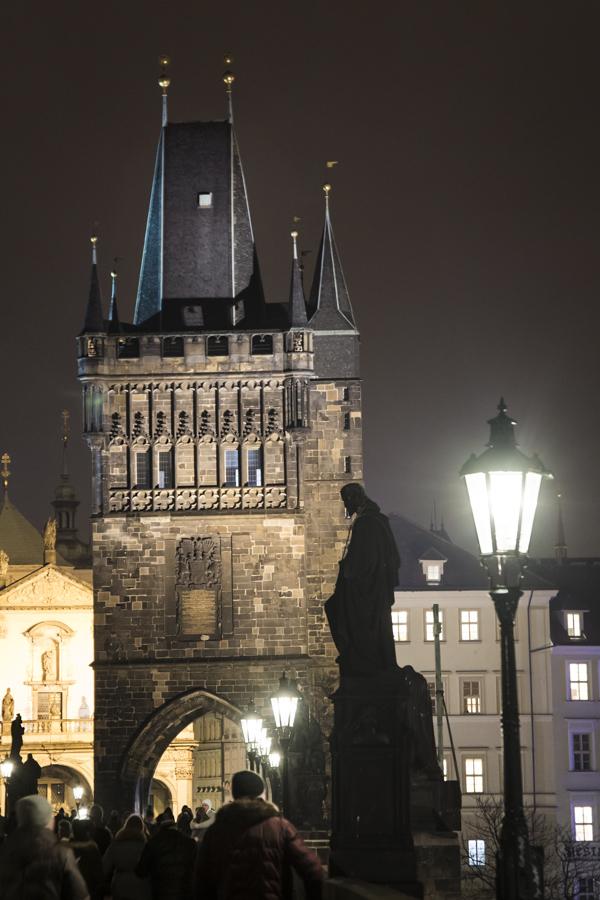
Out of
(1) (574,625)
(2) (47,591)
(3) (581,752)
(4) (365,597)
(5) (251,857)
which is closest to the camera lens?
(5) (251,857)

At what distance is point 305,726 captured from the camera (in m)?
42.9

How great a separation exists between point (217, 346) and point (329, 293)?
4897mm

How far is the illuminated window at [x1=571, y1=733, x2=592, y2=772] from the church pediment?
18.0m

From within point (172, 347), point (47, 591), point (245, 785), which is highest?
point (172, 347)

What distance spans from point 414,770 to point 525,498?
30.2ft

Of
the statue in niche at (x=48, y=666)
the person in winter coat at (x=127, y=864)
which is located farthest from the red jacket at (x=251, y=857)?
the statue in niche at (x=48, y=666)

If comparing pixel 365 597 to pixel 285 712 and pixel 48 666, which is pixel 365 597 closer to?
pixel 285 712

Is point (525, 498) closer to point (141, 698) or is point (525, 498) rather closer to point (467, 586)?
point (141, 698)

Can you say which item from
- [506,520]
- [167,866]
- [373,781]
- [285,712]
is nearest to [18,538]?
[285,712]

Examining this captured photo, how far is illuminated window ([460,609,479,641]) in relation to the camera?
5925cm

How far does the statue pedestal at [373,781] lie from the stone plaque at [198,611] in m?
33.5

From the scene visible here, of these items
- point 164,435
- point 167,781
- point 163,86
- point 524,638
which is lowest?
point 167,781

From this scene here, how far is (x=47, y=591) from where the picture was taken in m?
66.5

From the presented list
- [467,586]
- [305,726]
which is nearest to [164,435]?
[305,726]
